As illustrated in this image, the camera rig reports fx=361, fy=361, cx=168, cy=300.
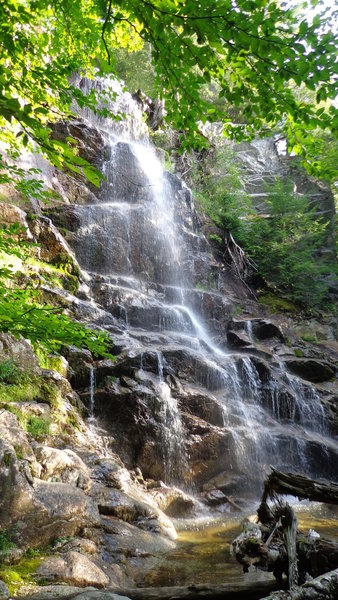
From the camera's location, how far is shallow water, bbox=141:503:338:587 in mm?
4555

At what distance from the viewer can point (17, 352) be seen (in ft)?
24.0

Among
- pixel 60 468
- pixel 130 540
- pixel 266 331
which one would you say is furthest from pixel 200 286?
pixel 130 540

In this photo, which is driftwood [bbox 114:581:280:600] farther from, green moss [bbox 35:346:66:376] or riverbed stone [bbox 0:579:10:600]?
green moss [bbox 35:346:66:376]

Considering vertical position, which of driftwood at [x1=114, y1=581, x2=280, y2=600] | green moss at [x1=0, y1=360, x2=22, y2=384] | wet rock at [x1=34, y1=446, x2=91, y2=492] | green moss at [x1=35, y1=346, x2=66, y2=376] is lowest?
driftwood at [x1=114, y1=581, x2=280, y2=600]

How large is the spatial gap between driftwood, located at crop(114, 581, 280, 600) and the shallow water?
1797 mm

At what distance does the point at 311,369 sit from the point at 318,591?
1266 cm

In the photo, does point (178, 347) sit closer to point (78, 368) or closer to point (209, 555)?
point (78, 368)

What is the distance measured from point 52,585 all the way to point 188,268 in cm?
1495

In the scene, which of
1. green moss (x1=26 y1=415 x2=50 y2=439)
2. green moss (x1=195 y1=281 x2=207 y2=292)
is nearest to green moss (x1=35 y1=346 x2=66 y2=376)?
green moss (x1=26 y1=415 x2=50 y2=439)

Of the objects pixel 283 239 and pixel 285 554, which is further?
pixel 283 239

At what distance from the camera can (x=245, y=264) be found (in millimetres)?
21406

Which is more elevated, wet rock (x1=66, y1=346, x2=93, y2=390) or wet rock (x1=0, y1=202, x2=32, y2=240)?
wet rock (x1=0, y1=202, x2=32, y2=240)

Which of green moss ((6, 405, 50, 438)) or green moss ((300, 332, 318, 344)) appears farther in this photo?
green moss ((300, 332, 318, 344))

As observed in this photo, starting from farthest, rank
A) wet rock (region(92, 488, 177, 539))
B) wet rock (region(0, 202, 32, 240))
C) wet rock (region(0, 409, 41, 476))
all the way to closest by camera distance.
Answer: wet rock (region(0, 202, 32, 240)), wet rock (region(92, 488, 177, 539)), wet rock (region(0, 409, 41, 476))
